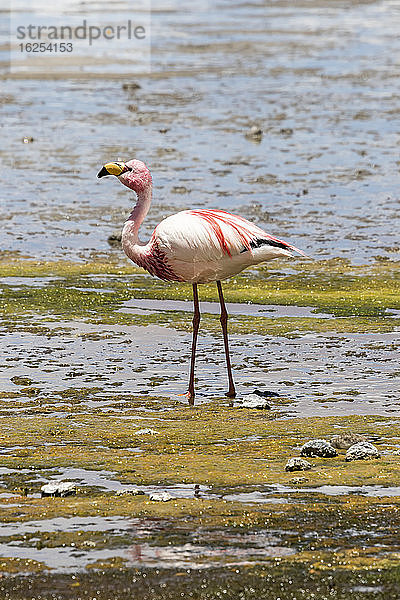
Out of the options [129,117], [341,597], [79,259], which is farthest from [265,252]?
[129,117]

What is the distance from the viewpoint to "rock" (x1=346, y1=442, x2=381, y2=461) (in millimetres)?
7520

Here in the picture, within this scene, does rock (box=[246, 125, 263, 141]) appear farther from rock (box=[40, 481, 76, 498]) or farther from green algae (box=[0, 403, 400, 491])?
rock (box=[40, 481, 76, 498])

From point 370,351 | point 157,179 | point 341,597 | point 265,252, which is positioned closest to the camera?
point 341,597

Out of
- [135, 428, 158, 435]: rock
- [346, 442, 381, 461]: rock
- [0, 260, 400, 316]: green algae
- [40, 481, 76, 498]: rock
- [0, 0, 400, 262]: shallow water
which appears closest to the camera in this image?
[40, 481, 76, 498]: rock

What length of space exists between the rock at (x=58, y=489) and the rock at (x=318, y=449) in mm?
1460

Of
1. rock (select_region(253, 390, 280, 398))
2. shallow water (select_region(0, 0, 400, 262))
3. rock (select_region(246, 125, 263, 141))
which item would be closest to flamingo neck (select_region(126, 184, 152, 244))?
rock (select_region(253, 390, 280, 398))

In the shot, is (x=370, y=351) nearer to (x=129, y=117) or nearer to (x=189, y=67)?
(x=129, y=117)

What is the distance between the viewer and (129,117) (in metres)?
25.1

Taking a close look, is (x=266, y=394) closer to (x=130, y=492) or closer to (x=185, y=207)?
(x=130, y=492)

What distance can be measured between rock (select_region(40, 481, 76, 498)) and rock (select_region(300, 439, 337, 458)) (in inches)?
57.5

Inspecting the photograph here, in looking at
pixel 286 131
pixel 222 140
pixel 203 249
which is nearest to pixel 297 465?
pixel 203 249

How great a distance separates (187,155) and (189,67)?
11224 mm

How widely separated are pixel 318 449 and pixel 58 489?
1612mm

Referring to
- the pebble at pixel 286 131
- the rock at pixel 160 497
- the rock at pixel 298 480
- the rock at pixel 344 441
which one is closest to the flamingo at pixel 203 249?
the rock at pixel 344 441
